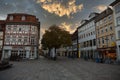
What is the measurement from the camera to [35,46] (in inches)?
1741

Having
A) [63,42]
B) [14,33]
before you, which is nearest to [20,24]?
[14,33]

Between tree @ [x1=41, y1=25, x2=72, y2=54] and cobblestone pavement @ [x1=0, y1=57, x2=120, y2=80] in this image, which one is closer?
cobblestone pavement @ [x1=0, y1=57, x2=120, y2=80]

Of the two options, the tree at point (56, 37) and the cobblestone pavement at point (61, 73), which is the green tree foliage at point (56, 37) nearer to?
the tree at point (56, 37)

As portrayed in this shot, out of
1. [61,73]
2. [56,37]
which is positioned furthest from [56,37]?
[61,73]

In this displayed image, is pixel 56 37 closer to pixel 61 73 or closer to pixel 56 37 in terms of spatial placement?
pixel 56 37

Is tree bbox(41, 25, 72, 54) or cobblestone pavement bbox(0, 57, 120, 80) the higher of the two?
tree bbox(41, 25, 72, 54)

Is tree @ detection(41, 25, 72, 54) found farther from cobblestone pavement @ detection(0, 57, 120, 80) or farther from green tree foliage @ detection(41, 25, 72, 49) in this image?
cobblestone pavement @ detection(0, 57, 120, 80)

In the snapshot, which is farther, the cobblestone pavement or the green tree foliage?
the green tree foliage

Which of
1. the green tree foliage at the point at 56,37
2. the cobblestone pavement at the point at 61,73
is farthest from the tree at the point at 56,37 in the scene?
the cobblestone pavement at the point at 61,73

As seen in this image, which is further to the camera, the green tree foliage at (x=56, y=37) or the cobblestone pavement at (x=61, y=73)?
the green tree foliage at (x=56, y=37)

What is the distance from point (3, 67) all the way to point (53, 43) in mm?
25243

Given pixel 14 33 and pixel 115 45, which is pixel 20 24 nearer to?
pixel 14 33

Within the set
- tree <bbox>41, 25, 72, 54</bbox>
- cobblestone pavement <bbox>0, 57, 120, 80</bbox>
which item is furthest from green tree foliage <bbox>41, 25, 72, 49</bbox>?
cobblestone pavement <bbox>0, 57, 120, 80</bbox>

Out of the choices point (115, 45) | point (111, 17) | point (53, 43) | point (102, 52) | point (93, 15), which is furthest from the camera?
point (93, 15)
